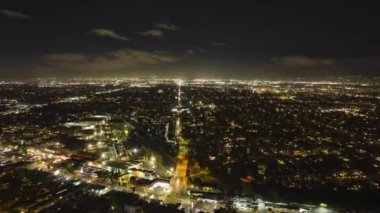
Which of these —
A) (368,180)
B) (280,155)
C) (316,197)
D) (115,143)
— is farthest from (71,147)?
(368,180)

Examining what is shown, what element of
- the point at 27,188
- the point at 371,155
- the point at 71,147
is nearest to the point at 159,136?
the point at 71,147

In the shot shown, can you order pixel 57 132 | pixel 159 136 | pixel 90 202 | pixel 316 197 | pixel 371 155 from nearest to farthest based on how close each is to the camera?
1. pixel 90 202
2. pixel 316 197
3. pixel 371 155
4. pixel 159 136
5. pixel 57 132

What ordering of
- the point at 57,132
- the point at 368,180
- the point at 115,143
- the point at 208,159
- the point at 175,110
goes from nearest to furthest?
1. the point at 368,180
2. the point at 208,159
3. the point at 115,143
4. the point at 57,132
5. the point at 175,110

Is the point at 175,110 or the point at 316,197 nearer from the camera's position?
the point at 316,197

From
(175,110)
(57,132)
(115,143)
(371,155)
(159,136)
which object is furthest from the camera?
(175,110)

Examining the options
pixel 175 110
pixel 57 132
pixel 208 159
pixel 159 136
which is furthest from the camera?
pixel 175 110

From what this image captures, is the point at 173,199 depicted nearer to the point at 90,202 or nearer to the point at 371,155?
the point at 90,202

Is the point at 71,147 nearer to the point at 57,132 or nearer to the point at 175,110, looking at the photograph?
the point at 57,132

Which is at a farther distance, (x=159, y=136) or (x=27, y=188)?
(x=159, y=136)
